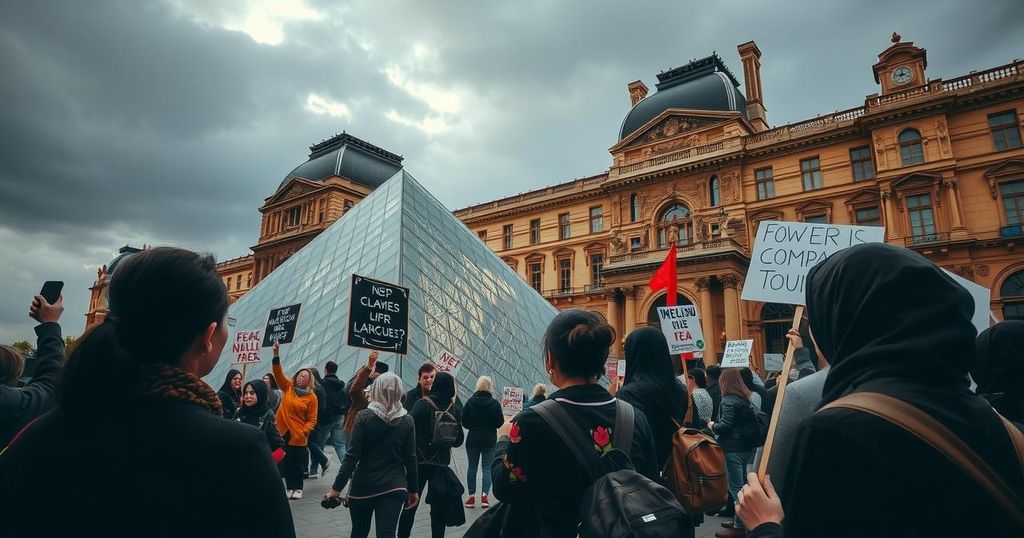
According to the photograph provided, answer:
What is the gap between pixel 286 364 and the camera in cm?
1283

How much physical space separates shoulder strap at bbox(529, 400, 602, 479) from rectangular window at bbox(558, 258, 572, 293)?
33.1 m

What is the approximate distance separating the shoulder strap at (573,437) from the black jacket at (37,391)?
85.6 inches

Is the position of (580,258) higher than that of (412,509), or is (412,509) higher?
(580,258)

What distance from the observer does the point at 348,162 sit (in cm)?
4762

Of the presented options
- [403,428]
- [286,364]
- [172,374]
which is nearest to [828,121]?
[286,364]

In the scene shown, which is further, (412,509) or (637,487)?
(412,509)

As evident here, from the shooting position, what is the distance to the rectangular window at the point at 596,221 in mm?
34250

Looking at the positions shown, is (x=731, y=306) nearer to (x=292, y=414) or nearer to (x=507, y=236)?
(x=507, y=236)

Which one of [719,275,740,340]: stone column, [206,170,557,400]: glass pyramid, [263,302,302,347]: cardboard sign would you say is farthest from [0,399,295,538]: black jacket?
[719,275,740,340]: stone column

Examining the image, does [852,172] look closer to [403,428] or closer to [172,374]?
[403,428]

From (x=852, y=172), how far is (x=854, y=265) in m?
29.8

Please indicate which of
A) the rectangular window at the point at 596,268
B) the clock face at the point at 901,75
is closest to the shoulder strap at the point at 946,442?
the clock face at the point at 901,75

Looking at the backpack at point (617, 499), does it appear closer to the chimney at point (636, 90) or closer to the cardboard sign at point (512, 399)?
the cardboard sign at point (512, 399)

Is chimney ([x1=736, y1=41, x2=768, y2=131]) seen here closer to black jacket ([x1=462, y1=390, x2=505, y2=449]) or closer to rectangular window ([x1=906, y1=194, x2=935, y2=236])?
rectangular window ([x1=906, y1=194, x2=935, y2=236])
